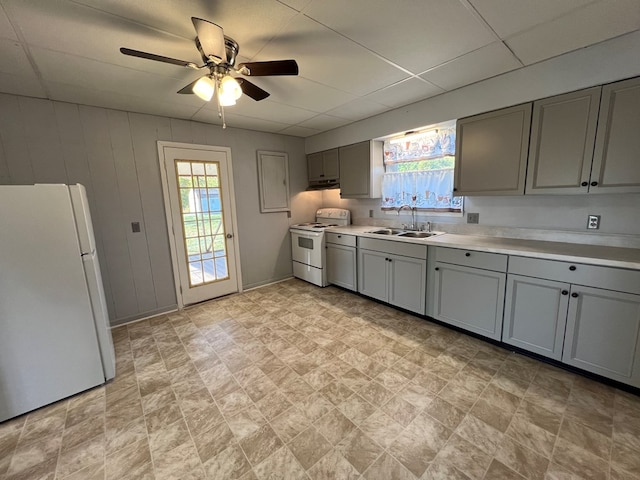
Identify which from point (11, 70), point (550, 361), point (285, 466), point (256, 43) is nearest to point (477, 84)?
point (256, 43)

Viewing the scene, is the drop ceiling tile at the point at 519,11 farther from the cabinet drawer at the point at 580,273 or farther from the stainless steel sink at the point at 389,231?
the stainless steel sink at the point at 389,231

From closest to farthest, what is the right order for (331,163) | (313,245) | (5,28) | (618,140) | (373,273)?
(5,28)
(618,140)
(373,273)
(313,245)
(331,163)

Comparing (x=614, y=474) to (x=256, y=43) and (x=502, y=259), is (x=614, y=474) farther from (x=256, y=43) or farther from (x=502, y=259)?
(x=256, y=43)

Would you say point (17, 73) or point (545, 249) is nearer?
point (17, 73)

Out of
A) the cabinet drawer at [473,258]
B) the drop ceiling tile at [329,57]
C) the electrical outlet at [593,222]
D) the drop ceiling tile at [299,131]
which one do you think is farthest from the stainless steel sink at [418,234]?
the drop ceiling tile at [299,131]

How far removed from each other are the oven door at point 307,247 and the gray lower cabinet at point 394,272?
67 centimetres

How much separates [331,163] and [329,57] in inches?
83.9

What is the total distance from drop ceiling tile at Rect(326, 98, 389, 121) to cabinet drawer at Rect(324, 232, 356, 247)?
1.53 metres

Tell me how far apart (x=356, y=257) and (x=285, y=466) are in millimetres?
2412

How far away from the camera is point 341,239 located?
3641 mm

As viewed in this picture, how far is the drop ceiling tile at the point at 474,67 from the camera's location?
189 centimetres

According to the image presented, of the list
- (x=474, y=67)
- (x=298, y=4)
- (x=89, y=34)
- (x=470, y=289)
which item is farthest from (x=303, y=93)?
(x=470, y=289)

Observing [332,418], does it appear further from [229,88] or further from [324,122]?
[324,122]

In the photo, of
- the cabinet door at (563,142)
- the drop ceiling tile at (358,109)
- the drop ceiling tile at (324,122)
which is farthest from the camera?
the drop ceiling tile at (324,122)
